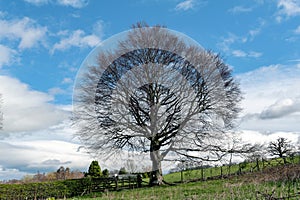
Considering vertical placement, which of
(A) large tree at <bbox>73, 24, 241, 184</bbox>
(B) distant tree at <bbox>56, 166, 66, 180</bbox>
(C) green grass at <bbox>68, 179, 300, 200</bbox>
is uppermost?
(A) large tree at <bbox>73, 24, 241, 184</bbox>

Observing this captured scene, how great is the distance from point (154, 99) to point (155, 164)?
3949mm

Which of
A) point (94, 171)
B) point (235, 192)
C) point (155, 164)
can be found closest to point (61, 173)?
point (94, 171)

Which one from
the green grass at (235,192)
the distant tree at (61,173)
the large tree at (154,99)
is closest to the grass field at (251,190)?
the green grass at (235,192)

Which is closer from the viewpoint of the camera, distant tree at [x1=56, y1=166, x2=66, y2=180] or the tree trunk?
the tree trunk

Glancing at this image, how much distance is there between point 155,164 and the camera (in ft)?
A: 63.1

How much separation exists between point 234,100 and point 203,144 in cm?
371

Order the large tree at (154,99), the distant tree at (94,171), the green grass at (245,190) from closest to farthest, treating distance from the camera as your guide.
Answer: the green grass at (245,190) → the large tree at (154,99) → the distant tree at (94,171)

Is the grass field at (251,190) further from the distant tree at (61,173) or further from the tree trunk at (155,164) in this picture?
the distant tree at (61,173)

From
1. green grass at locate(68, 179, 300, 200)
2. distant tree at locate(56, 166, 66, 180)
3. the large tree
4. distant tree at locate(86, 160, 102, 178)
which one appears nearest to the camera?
green grass at locate(68, 179, 300, 200)

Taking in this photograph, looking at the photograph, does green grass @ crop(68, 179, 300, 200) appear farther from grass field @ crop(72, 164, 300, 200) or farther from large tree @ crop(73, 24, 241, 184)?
large tree @ crop(73, 24, 241, 184)

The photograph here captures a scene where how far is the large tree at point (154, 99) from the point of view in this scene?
18672 millimetres

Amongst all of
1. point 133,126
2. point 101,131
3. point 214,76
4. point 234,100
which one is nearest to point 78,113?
point 101,131

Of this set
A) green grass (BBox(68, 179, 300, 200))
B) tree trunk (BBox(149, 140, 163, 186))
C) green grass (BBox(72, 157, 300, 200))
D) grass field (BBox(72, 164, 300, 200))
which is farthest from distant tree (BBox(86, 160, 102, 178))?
green grass (BBox(68, 179, 300, 200))

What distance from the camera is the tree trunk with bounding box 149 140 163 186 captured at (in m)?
19.3
